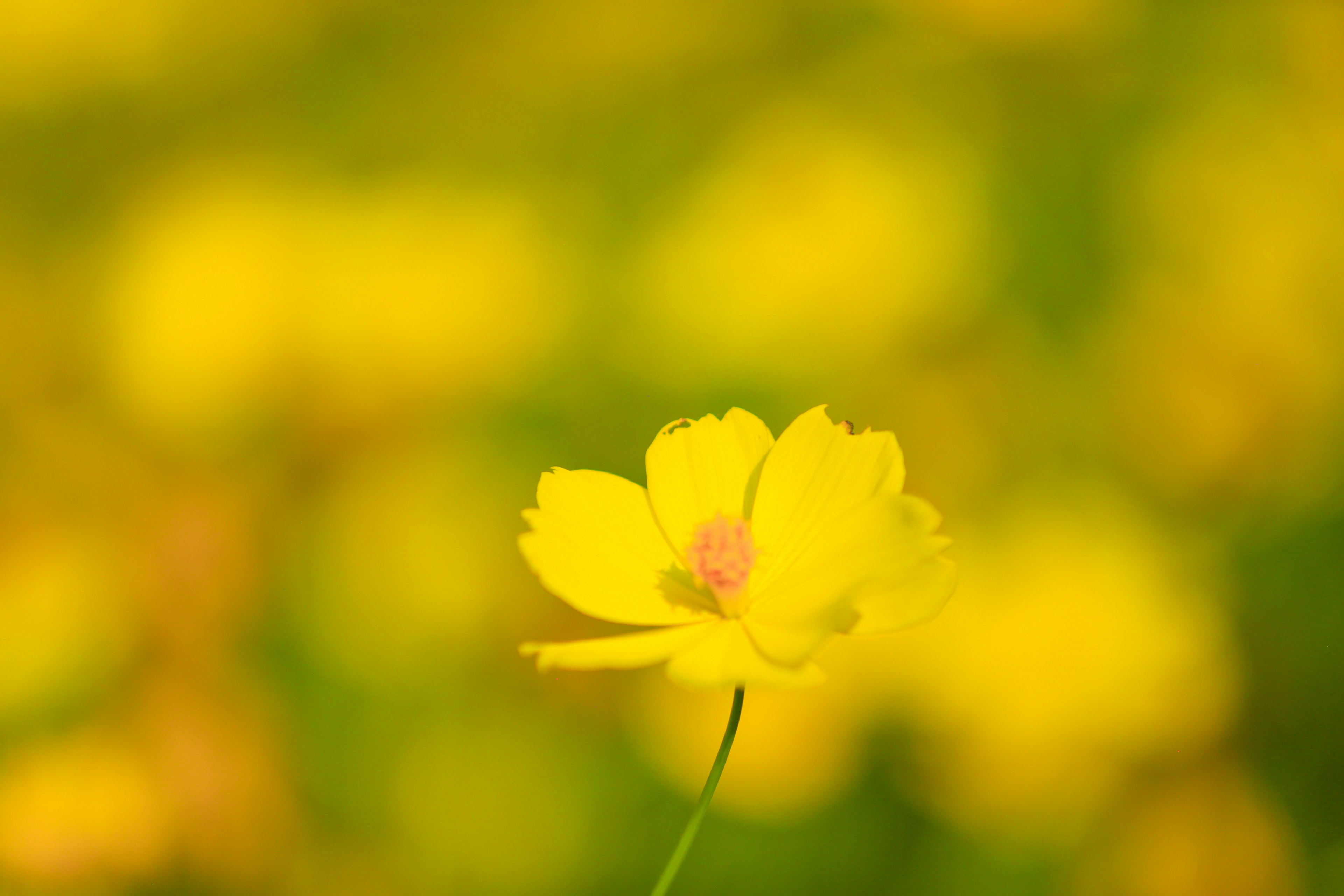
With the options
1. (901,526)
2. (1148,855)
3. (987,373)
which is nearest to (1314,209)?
(987,373)

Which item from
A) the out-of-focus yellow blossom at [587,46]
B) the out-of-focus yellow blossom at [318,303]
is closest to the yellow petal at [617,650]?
the out-of-focus yellow blossom at [318,303]

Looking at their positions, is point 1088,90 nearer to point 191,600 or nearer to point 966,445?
point 966,445

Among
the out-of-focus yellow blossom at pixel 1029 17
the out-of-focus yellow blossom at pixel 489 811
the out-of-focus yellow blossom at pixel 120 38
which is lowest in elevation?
the out-of-focus yellow blossom at pixel 489 811

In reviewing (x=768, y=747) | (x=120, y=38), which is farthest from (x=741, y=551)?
(x=120, y=38)

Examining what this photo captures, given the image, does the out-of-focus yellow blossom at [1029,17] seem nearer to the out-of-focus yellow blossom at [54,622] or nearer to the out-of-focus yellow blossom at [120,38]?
the out-of-focus yellow blossom at [120,38]

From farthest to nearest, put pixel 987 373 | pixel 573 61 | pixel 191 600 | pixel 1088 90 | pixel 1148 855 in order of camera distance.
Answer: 1. pixel 573 61
2. pixel 1088 90
3. pixel 987 373
4. pixel 191 600
5. pixel 1148 855
